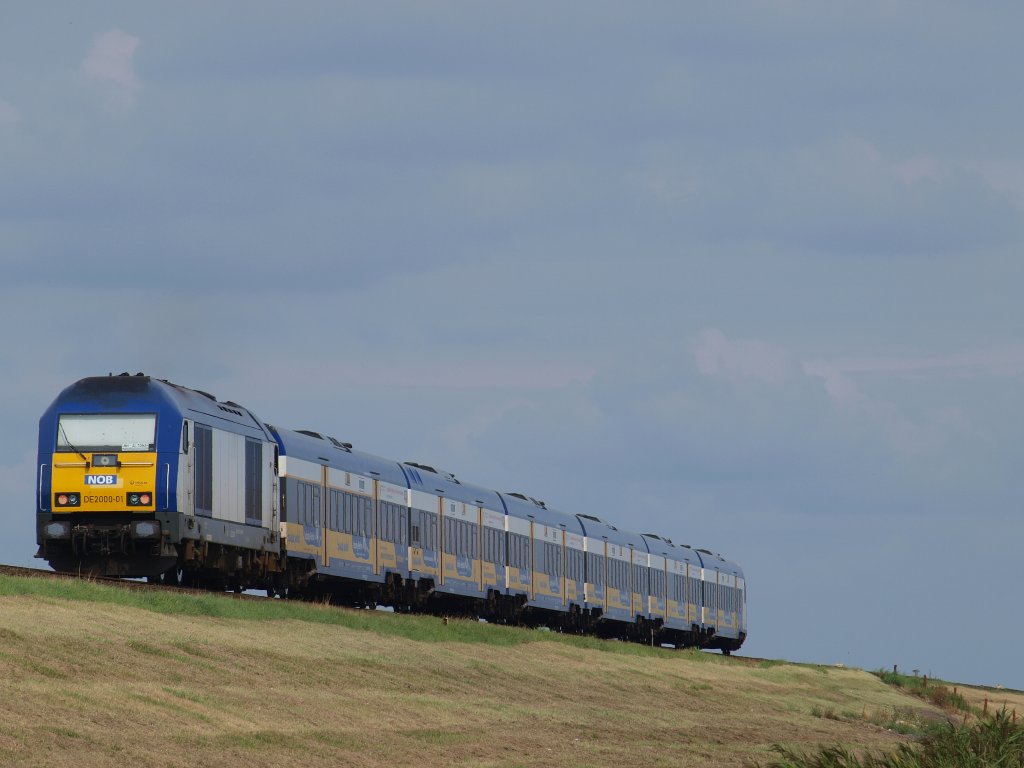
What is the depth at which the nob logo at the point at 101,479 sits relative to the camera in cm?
3117

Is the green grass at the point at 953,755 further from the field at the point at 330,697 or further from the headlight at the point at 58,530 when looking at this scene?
the headlight at the point at 58,530

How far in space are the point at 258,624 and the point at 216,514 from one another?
3681 mm

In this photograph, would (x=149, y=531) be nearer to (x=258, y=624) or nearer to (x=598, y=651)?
(x=258, y=624)

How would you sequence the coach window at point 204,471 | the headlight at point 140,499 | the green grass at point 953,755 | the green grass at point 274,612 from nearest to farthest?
the green grass at point 953,755 → the green grass at point 274,612 → the headlight at point 140,499 → the coach window at point 204,471

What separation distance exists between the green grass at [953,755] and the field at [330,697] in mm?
3494

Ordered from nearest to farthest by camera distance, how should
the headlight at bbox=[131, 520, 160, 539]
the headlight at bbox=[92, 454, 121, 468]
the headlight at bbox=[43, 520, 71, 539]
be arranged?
the headlight at bbox=[131, 520, 160, 539] < the headlight at bbox=[43, 520, 71, 539] < the headlight at bbox=[92, 454, 121, 468]

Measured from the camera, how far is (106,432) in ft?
103

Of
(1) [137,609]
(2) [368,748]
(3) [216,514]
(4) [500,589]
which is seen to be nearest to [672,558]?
(4) [500,589]

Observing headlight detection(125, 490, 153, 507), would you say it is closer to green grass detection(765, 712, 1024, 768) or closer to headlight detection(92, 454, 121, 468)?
headlight detection(92, 454, 121, 468)

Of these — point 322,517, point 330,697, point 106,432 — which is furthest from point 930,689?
point 330,697

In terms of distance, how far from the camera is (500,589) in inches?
2000

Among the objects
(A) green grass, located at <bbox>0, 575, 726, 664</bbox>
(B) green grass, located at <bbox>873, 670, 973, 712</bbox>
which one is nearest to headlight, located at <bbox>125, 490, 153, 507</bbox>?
(A) green grass, located at <bbox>0, 575, 726, 664</bbox>

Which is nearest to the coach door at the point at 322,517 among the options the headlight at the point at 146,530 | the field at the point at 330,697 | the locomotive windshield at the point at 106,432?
the field at the point at 330,697

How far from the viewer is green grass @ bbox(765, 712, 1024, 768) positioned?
19688mm
